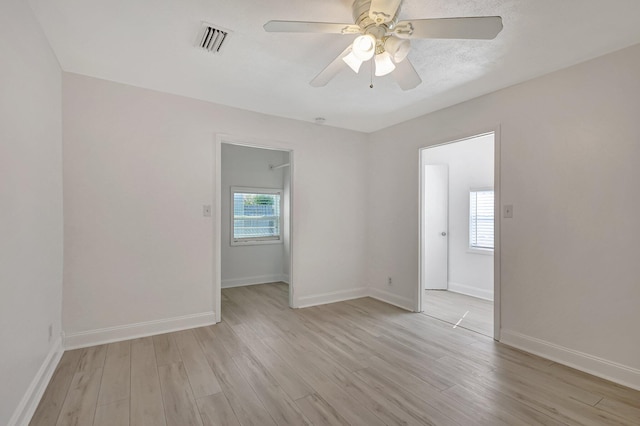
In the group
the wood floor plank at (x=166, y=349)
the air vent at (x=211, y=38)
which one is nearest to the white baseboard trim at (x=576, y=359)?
the wood floor plank at (x=166, y=349)

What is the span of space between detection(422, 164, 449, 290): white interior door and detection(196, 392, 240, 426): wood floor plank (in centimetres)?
393

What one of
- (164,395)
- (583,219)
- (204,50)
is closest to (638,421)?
(583,219)

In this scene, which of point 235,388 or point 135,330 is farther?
point 135,330

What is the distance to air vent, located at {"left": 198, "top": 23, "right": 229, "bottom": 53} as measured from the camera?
2.08m

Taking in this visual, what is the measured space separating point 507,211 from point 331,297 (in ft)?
8.34

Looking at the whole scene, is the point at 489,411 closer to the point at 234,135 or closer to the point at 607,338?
the point at 607,338

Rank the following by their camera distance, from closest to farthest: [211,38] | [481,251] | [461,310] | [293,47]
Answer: [211,38]
[293,47]
[461,310]
[481,251]

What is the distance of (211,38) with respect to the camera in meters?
2.18

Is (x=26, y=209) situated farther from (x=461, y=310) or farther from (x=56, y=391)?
(x=461, y=310)

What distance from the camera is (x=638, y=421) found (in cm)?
185

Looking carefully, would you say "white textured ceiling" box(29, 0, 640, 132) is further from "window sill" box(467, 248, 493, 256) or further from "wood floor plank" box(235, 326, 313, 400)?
"wood floor plank" box(235, 326, 313, 400)

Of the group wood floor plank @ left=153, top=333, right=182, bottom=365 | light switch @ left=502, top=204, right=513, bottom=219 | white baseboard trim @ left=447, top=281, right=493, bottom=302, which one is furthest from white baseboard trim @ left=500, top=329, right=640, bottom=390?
wood floor plank @ left=153, top=333, right=182, bottom=365

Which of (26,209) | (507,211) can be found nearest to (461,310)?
(507,211)

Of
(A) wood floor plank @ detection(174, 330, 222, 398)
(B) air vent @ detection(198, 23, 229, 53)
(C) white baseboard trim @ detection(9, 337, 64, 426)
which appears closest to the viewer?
(C) white baseboard trim @ detection(9, 337, 64, 426)
